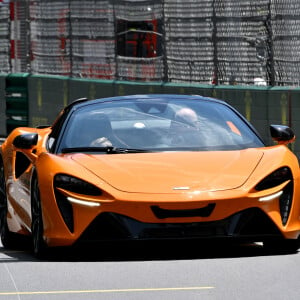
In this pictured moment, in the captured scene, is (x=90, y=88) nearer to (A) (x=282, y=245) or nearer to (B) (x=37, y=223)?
(B) (x=37, y=223)

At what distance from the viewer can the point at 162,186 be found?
28.9 ft

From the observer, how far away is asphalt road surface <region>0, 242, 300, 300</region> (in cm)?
743

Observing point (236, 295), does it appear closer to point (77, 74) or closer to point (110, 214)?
point (110, 214)

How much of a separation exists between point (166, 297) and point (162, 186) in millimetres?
1643

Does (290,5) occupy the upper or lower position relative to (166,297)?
upper

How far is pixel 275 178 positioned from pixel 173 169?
68 centimetres

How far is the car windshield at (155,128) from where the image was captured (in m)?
9.74

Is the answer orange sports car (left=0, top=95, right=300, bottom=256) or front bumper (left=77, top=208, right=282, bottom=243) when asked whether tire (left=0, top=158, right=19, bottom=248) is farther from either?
front bumper (left=77, top=208, right=282, bottom=243)

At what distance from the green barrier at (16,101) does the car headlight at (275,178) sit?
17.0 m

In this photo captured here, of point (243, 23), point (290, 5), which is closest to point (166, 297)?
point (290, 5)

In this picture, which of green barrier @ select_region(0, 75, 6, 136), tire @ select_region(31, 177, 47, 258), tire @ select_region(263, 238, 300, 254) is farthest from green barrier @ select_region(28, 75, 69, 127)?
tire @ select_region(263, 238, 300, 254)

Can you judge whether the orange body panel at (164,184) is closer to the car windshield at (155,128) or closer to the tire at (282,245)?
the tire at (282,245)

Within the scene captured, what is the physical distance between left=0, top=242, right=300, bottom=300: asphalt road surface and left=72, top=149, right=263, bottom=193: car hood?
19.5 inches

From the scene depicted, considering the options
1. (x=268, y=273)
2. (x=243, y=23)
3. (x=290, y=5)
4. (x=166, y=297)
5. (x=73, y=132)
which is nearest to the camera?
(x=166, y=297)
